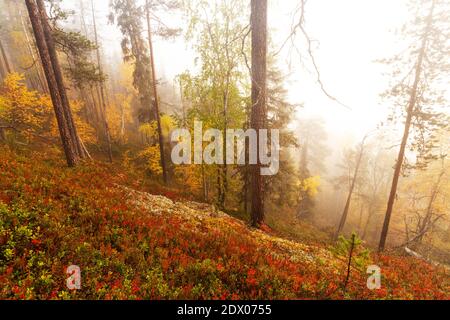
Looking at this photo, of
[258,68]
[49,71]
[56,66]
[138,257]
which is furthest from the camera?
[56,66]

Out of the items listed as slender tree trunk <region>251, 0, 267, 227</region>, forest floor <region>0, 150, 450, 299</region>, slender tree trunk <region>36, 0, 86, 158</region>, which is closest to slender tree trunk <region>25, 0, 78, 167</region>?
slender tree trunk <region>36, 0, 86, 158</region>

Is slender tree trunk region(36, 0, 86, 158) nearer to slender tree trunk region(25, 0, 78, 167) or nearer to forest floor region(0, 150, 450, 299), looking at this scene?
slender tree trunk region(25, 0, 78, 167)

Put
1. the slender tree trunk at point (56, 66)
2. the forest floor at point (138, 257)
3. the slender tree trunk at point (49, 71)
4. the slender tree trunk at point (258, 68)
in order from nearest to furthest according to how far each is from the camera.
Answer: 1. the forest floor at point (138, 257)
2. the slender tree trunk at point (258, 68)
3. the slender tree trunk at point (49, 71)
4. the slender tree trunk at point (56, 66)

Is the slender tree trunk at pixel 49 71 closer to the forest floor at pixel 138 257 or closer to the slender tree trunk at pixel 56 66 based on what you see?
the slender tree trunk at pixel 56 66

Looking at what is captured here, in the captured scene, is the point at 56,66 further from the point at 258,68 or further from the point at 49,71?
the point at 258,68

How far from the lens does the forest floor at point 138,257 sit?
4.60 meters

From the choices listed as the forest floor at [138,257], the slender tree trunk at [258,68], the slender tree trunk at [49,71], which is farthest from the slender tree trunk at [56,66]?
the slender tree trunk at [258,68]

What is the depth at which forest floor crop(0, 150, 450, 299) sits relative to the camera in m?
4.60

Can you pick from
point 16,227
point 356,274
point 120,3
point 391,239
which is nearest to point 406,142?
point 356,274

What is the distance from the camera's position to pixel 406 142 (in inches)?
536

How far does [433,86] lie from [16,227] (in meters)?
17.9

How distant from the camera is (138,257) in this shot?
5703 millimetres

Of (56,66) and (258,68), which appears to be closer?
(258,68)

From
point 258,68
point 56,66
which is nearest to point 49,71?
point 56,66
